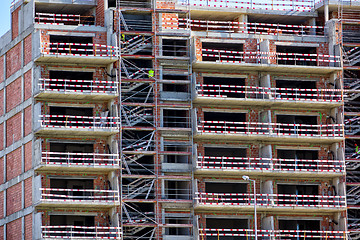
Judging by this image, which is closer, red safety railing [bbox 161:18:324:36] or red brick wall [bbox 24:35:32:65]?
red brick wall [bbox 24:35:32:65]

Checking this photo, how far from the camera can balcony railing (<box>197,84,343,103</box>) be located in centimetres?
9382

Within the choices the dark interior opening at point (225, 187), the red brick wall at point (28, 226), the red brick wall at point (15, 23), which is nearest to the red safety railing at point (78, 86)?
the red brick wall at point (15, 23)

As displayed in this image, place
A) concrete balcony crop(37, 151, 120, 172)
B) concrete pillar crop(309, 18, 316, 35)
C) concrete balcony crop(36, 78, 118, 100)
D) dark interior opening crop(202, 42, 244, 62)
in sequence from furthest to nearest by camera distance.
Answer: concrete pillar crop(309, 18, 316, 35), dark interior opening crop(202, 42, 244, 62), concrete balcony crop(36, 78, 118, 100), concrete balcony crop(37, 151, 120, 172)

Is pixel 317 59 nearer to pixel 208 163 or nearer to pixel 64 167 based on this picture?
pixel 208 163

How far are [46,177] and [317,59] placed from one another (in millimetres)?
25762

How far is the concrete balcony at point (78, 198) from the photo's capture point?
286ft

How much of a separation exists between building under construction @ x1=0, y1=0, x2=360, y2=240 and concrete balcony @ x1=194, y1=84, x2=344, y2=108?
0.14 metres

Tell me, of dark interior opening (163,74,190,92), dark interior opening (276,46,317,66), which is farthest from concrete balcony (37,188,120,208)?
dark interior opening (276,46,317,66)

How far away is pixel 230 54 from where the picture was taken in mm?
98750

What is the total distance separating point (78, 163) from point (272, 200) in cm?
1629

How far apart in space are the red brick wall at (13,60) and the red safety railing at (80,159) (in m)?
8.67

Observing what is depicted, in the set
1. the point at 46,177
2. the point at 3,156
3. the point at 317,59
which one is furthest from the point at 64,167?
the point at 317,59

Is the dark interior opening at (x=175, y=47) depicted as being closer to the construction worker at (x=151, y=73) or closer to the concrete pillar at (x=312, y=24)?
the construction worker at (x=151, y=73)

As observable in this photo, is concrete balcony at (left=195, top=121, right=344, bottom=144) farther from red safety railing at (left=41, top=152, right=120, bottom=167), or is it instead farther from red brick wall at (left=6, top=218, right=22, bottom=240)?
red brick wall at (left=6, top=218, right=22, bottom=240)
